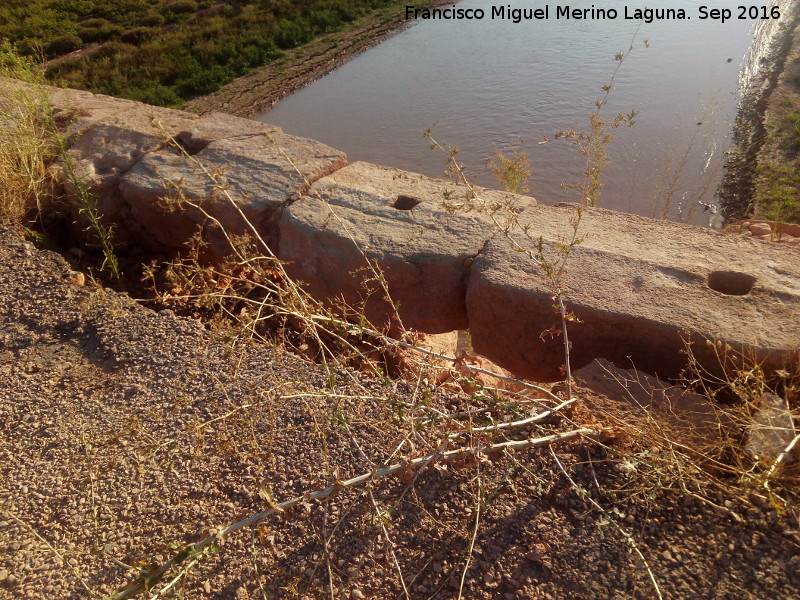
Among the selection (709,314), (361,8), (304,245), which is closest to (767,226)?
(709,314)

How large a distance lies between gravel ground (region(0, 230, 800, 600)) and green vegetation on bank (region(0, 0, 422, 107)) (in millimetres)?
5975

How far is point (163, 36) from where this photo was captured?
9.45 m

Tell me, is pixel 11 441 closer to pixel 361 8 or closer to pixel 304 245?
pixel 304 245

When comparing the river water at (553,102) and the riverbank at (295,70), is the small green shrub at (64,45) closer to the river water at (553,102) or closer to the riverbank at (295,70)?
the riverbank at (295,70)

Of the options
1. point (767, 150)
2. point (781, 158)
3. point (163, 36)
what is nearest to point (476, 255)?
point (781, 158)

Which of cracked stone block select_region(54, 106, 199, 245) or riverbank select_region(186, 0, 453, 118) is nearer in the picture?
cracked stone block select_region(54, 106, 199, 245)

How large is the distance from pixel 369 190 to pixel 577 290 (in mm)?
1362

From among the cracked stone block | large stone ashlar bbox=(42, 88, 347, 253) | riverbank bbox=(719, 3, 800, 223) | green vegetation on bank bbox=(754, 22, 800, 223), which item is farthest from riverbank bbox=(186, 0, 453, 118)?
green vegetation on bank bbox=(754, 22, 800, 223)

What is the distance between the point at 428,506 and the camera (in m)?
1.87

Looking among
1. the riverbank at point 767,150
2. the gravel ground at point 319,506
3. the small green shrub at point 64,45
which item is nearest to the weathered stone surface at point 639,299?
the gravel ground at point 319,506

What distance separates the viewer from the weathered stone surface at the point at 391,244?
2762 millimetres

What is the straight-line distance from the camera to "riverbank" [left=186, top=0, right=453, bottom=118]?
726 cm

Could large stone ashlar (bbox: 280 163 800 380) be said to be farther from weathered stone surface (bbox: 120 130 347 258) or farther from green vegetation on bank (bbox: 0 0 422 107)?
green vegetation on bank (bbox: 0 0 422 107)

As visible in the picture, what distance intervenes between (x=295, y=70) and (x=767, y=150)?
5.79 metres
